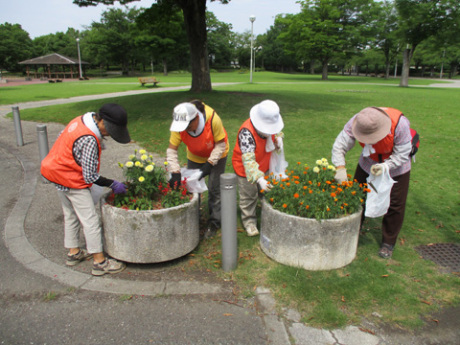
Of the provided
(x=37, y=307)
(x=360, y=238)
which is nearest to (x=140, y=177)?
(x=37, y=307)

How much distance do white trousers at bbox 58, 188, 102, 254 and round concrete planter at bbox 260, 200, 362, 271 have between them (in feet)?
5.81

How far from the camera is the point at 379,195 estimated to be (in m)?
3.48

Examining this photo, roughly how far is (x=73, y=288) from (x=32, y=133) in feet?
29.6

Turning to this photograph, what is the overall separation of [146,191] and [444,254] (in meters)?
3.52

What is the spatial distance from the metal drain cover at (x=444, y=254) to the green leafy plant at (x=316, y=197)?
1.18m

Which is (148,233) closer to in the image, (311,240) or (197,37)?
(311,240)

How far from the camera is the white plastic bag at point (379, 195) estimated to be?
3.43m

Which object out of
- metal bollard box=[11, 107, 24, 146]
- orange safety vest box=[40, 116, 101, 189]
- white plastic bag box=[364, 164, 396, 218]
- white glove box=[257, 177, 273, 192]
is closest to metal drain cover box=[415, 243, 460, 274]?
white plastic bag box=[364, 164, 396, 218]

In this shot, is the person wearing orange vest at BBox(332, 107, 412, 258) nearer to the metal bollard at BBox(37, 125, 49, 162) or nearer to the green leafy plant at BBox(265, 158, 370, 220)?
the green leafy plant at BBox(265, 158, 370, 220)

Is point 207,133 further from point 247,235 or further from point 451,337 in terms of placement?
point 451,337

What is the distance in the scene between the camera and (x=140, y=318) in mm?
2867

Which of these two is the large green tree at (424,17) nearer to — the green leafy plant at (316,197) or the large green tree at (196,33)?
the large green tree at (196,33)

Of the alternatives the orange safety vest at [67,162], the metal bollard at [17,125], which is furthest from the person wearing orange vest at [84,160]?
the metal bollard at [17,125]

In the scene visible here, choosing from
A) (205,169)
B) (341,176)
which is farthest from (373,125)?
(205,169)
